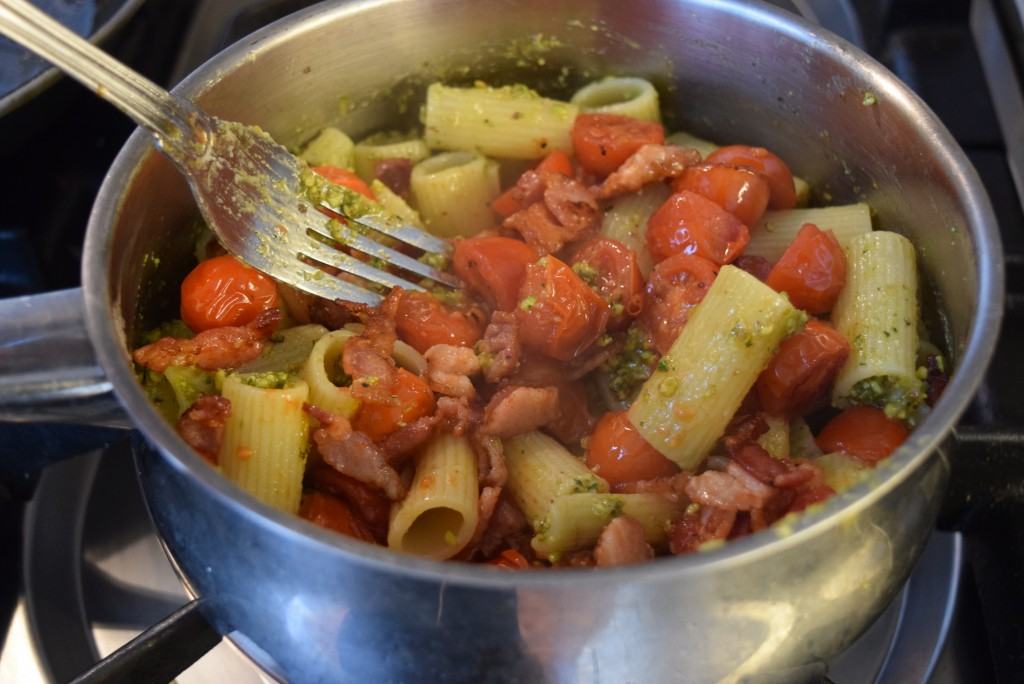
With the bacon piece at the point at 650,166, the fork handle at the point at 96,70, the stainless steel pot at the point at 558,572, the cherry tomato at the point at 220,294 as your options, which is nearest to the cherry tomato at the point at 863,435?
the stainless steel pot at the point at 558,572

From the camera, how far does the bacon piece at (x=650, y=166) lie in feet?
4.81

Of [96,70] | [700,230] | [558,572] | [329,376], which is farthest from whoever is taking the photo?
[700,230]

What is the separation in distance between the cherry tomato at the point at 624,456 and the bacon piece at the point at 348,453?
0.26 m

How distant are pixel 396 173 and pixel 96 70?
1.88ft

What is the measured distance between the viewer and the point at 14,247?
1.62 m

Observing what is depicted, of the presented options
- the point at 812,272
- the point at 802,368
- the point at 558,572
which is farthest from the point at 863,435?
the point at 558,572

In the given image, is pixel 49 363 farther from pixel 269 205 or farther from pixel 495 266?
pixel 495 266

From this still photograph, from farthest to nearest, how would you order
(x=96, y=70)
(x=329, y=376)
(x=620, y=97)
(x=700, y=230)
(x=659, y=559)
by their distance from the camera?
(x=620, y=97), (x=700, y=230), (x=329, y=376), (x=96, y=70), (x=659, y=559)

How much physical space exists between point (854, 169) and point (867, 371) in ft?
1.20

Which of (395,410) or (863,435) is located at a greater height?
(395,410)

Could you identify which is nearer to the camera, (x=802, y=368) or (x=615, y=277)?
(x=802, y=368)

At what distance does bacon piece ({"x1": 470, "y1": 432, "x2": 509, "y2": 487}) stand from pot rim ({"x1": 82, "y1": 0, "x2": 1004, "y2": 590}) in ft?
1.26

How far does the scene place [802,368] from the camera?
125cm

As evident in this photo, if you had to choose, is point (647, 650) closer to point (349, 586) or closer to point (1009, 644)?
point (349, 586)
